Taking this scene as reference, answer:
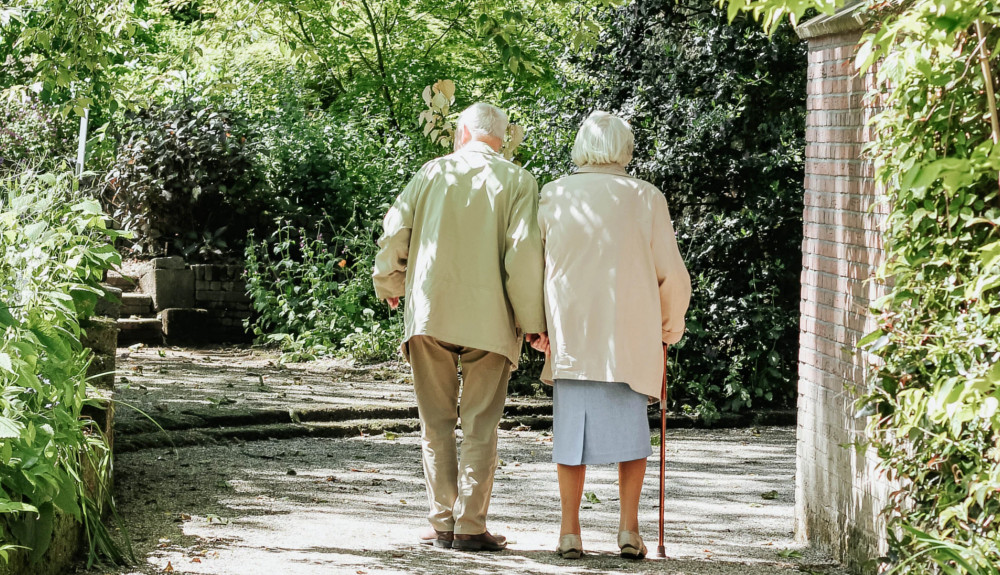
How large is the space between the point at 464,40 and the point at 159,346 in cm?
627

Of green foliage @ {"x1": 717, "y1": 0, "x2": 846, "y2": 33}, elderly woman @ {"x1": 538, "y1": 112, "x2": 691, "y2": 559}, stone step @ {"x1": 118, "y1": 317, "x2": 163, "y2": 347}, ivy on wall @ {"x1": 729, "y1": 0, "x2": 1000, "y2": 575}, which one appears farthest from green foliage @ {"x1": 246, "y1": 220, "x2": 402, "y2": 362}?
green foliage @ {"x1": 717, "y1": 0, "x2": 846, "y2": 33}

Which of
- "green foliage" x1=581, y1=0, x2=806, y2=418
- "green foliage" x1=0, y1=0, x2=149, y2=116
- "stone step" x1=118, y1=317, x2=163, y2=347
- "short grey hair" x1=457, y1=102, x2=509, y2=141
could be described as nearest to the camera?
"short grey hair" x1=457, y1=102, x2=509, y2=141

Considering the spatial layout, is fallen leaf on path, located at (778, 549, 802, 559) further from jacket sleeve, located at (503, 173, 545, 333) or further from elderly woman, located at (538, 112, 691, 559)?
jacket sleeve, located at (503, 173, 545, 333)

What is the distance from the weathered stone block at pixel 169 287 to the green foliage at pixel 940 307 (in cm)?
888

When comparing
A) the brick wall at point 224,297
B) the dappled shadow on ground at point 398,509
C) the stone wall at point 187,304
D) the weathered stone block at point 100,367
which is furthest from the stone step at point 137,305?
the weathered stone block at point 100,367

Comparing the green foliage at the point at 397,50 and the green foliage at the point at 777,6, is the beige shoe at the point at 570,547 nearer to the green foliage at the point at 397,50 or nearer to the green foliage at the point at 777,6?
the green foliage at the point at 777,6

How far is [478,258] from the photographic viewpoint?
4.82 m

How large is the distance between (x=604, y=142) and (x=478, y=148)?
58 cm

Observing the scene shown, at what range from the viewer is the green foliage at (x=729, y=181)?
8273 millimetres

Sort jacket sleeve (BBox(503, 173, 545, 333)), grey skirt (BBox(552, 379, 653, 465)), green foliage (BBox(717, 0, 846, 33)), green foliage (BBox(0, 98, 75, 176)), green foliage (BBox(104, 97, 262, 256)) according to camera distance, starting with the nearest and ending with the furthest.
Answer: green foliage (BBox(717, 0, 846, 33)), grey skirt (BBox(552, 379, 653, 465)), jacket sleeve (BBox(503, 173, 545, 333)), green foliage (BBox(104, 97, 262, 256)), green foliage (BBox(0, 98, 75, 176))

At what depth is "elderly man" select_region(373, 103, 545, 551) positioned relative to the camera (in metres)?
4.80

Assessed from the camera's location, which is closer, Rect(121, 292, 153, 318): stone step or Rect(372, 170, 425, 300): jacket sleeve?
Rect(372, 170, 425, 300): jacket sleeve

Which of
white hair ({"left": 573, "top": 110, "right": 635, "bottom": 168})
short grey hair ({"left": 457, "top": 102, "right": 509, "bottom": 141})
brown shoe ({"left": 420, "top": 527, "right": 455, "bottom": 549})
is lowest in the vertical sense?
brown shoe ({"left": 420, "top": 527, "right": 455, "bottom": 549})

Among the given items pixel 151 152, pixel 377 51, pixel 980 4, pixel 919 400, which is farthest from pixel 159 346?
pixel 980 4
